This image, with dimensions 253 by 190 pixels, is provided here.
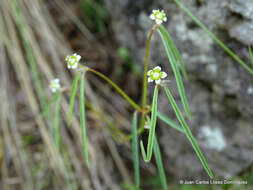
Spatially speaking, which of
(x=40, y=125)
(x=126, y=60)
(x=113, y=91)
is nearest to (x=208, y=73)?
(x=126, y=60)

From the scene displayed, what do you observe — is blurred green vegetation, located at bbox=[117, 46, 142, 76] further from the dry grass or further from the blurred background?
the dry grass

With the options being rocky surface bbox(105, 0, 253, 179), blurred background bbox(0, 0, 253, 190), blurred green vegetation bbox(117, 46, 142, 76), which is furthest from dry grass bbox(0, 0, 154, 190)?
rocky surface bbox(105, 0, 253, 179)

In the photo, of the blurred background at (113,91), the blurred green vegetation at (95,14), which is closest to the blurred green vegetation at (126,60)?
the blurred background at (113,91)

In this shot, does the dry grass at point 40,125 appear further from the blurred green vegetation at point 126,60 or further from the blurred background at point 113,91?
the blurred green vegetation at point 126,60

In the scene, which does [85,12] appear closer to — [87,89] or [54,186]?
[87,89]

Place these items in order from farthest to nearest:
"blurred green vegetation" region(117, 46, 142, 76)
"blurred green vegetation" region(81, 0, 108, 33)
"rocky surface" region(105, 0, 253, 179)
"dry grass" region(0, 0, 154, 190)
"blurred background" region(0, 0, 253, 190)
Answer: "blurred green vegetation" region(81, 0, 108, 33) → "blurred green vegetation" region(117, 46, 142, 76) → "dry grass" region(0, 0, 154, 190) → "blurred background" region(0, 0, 253, 190) → "rocky surface" region(105, 0, 253, 179)

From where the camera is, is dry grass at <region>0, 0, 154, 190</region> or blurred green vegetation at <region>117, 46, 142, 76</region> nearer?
dry grass at <region>0, 0, 154, 190</region>

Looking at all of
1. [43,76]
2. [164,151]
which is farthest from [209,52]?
[43,76]
